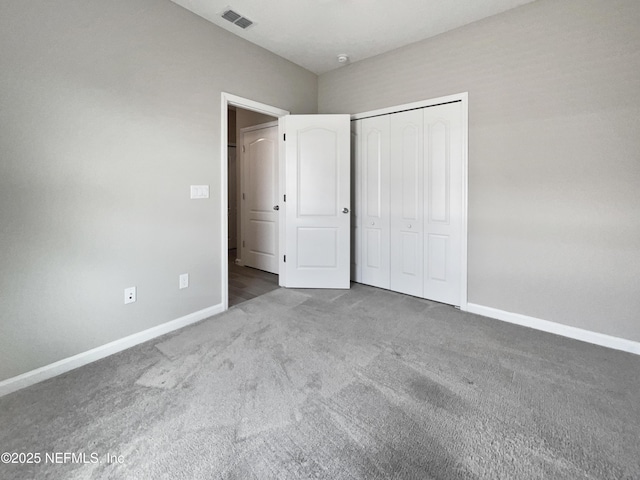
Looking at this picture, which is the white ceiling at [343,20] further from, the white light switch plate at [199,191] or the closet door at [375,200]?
the white light switch plate at [199,191]

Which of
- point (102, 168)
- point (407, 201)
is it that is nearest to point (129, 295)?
point (102, 168)

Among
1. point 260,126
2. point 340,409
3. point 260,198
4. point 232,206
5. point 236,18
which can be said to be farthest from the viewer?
point 232,206

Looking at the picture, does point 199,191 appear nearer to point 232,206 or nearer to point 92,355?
point 92,355

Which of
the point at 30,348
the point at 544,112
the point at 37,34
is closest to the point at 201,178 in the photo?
the point at 37,34

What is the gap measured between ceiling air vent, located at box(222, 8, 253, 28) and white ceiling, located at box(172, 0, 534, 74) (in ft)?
0.14

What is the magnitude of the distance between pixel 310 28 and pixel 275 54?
2.21ft

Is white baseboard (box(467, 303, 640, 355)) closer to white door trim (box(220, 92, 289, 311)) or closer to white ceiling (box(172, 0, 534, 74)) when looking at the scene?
white door trim (box(220, 92, 289, 311))

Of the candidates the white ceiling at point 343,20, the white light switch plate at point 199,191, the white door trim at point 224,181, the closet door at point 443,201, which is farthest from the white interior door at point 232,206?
the closet door at point 443,201

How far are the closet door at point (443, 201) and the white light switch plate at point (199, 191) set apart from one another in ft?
7.38

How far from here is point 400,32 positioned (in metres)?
3.06

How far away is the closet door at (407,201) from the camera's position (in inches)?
133

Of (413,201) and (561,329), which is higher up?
(413,201)

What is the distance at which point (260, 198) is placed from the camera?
184 inches

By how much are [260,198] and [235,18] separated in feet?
7.66
